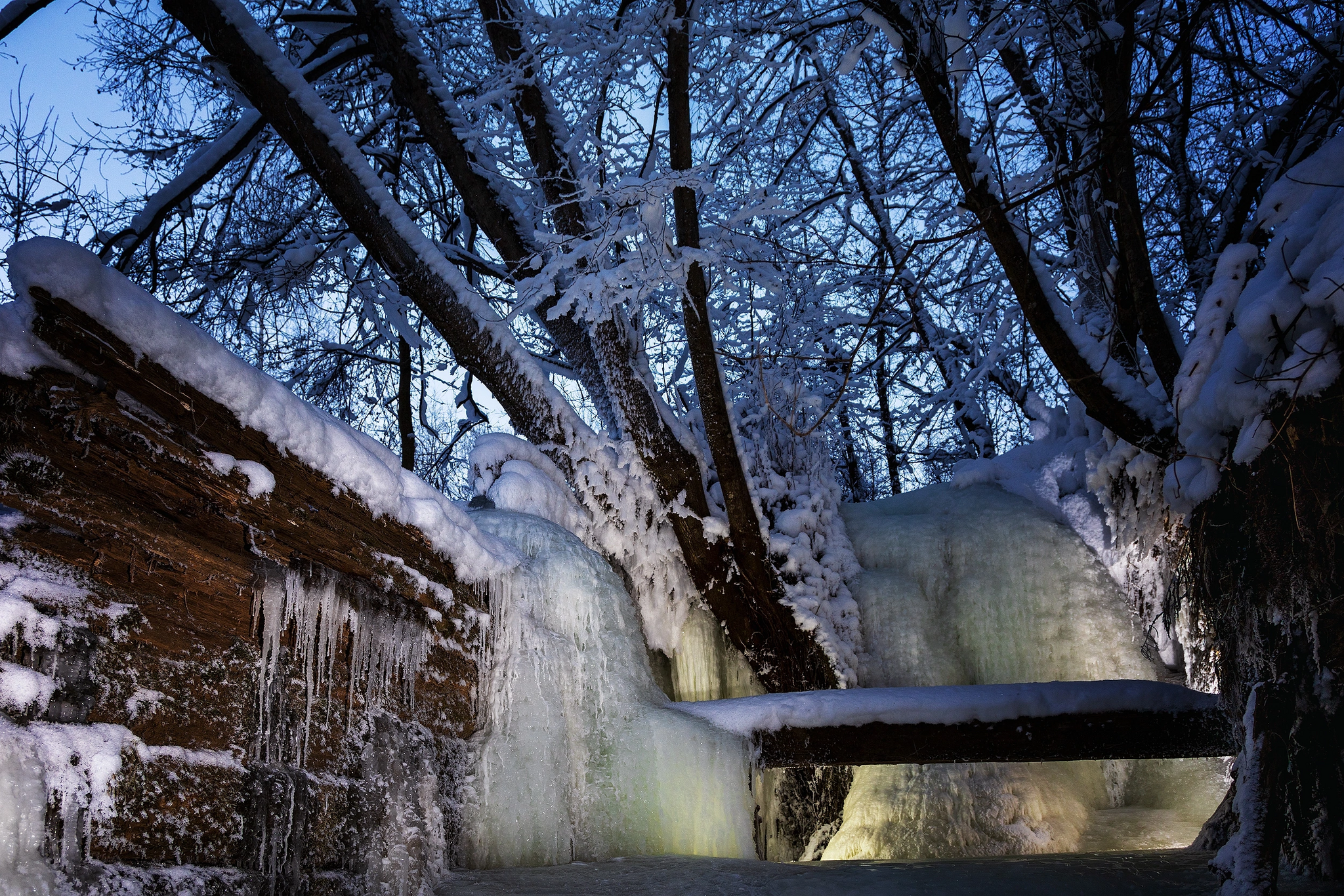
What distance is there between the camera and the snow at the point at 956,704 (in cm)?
412

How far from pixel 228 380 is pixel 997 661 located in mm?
5138

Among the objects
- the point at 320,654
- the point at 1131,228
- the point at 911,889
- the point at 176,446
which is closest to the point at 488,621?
the point at 320,654

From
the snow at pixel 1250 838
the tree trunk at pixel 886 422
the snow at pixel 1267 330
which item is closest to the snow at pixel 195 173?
the snow at pixel 1267 330

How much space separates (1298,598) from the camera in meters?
3.08

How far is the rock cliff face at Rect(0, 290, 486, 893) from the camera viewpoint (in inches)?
93.1

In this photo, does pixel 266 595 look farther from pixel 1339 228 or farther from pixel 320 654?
pixel 1339 228

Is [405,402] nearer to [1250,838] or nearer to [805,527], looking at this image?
[805,527]

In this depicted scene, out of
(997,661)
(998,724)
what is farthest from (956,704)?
(997,661)

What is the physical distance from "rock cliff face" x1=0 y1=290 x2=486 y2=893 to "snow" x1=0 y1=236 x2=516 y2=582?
1.5 inches

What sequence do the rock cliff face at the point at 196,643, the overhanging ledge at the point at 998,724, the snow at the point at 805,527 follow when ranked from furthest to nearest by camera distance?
the snow at the point at 805,527, the overhanging ledge at the point at 998,724, the rock cliff face at the point at 196,643

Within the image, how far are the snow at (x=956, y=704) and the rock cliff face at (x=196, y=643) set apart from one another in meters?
1.73

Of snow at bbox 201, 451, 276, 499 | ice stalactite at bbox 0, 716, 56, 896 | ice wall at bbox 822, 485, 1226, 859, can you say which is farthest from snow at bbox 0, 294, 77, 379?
ice wall at bbox 822, 485, 1226, 859

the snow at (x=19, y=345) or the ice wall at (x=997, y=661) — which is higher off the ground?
the snow at (x=19, y=345)

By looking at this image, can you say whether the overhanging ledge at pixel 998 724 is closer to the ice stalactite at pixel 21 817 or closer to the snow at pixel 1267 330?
the snow at pixel 1267 330
